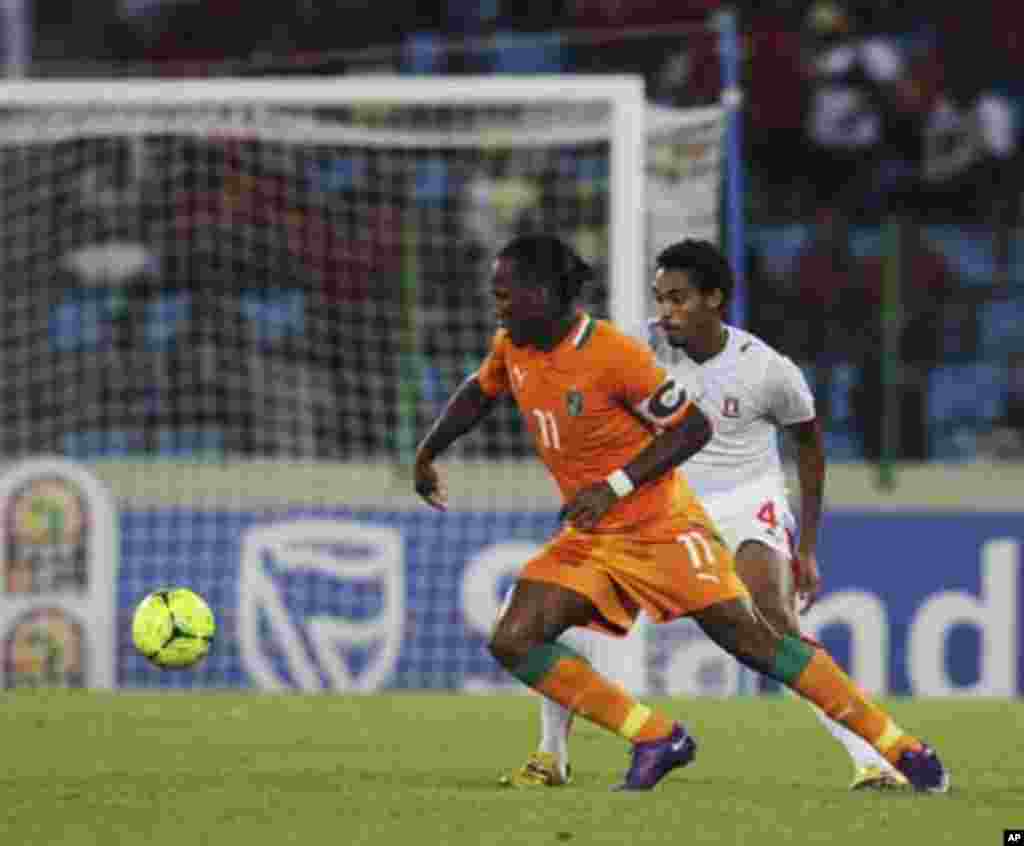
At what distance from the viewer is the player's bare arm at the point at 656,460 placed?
7449mm

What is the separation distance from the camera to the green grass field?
6746 mm

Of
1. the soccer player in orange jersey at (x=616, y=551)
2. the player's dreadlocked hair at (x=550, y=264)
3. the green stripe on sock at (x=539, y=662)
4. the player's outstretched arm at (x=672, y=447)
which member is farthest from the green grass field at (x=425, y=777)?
the player's dreadlocked hair at (x=550, y=264)

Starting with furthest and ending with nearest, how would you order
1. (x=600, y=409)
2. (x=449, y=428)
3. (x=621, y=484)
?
1. (x=449, y=428)
2. (x=600, y=409)
3. (x=621, y=484)

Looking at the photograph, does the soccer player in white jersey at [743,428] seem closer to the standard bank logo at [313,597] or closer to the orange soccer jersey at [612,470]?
the orange soccer jersey at [612,470]

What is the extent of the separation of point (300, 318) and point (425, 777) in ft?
25.4

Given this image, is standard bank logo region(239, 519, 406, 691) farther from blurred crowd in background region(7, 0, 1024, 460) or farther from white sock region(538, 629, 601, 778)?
white sock region(538, 629, 601, 778)

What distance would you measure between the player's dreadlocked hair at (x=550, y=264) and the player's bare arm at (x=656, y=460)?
0.50m

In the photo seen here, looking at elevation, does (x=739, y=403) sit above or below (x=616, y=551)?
above

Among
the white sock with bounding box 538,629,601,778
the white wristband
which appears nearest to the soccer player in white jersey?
the white sock with bounding box 538,629,601,778

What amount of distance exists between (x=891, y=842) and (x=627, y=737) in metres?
1.27

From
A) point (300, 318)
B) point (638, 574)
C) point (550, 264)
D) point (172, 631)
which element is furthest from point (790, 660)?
point (300, 318)

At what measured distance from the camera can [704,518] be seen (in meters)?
A: 7.95

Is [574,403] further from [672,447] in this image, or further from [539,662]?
[539,662]

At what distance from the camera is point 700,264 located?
840 cm
